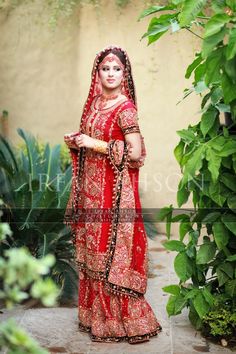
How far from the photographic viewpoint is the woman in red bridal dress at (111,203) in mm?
4367

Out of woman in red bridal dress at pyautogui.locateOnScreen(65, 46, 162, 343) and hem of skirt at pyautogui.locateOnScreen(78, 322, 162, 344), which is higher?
woman in red bridal dress at pyautogui.locateOnScreen(65, 46, 162, 343)

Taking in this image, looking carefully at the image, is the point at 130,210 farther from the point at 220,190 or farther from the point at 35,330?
the point at 35,330

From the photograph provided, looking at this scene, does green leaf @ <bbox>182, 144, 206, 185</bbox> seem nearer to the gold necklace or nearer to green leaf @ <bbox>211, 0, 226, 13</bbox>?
the gold necklace

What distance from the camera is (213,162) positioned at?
3.98m

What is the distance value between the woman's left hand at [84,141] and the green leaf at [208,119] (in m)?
0.64

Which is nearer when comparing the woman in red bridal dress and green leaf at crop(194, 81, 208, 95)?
green leaf at crop(194, 81, 208, 95)

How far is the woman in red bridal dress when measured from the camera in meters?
4.37

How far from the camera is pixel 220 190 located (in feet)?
13.9

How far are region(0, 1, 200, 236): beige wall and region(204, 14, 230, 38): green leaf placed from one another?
185 inches

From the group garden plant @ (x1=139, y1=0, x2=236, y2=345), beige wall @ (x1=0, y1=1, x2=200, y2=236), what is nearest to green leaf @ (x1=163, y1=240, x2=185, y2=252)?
garden plant @ (x1=139, y1=0, x2=236, y2=345)

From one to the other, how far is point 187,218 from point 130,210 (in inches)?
17.6

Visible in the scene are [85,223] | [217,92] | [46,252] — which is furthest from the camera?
[46,252]

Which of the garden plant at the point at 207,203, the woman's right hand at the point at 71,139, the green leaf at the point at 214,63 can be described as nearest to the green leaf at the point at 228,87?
the green leaf at the point at 214,63


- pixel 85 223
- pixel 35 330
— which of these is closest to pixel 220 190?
pixel 85 223
